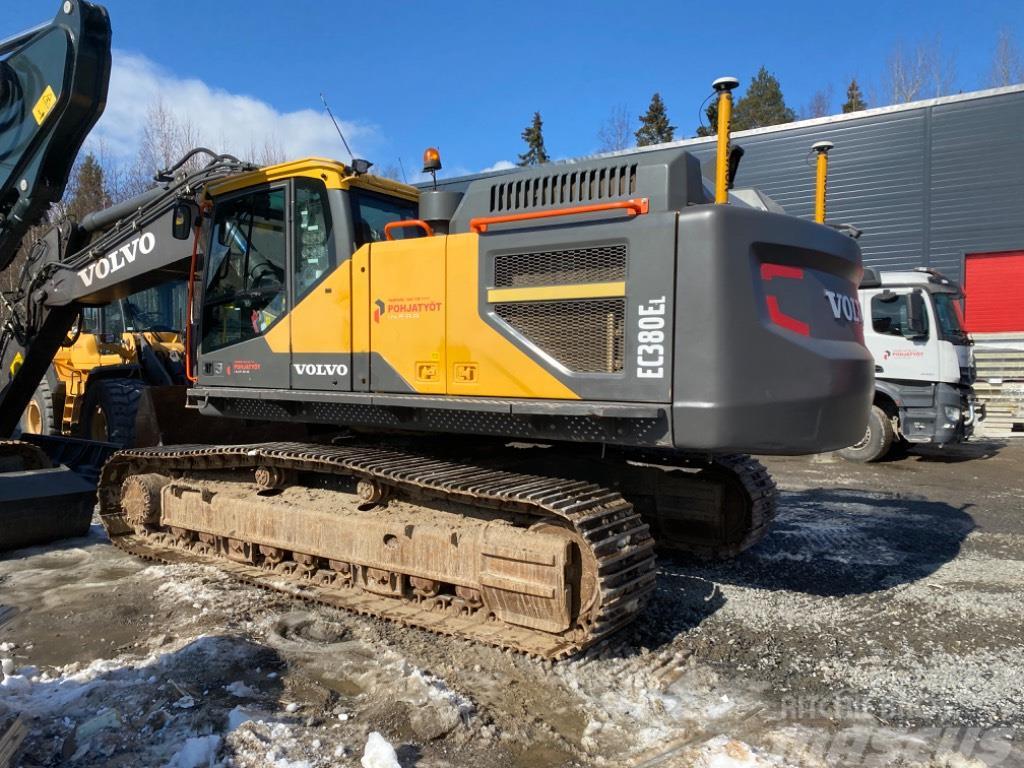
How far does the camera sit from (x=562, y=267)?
385 cm

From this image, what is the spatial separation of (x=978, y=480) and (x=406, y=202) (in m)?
8.26

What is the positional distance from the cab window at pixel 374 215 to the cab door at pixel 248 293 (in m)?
0.47

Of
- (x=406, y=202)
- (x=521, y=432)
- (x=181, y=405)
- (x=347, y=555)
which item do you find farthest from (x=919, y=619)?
(x=181, y=405)

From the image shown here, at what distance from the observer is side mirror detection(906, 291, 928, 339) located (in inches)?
414

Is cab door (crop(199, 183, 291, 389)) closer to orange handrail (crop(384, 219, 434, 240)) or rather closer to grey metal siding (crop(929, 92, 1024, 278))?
orange handrail (crop(384, 219, 434, 240))

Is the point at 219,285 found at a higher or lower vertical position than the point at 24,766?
higher

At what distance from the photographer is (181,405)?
20.2ft

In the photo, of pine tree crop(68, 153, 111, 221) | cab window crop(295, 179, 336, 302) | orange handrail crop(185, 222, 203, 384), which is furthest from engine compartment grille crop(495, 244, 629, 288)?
pine tree crop(68, 153, 111, 221)

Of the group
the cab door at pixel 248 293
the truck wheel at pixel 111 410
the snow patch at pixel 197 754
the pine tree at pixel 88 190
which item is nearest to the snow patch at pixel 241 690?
the snow patch at pixel 197 754

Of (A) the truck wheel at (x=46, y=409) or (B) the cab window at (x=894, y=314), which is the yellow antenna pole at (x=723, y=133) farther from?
(A) the truck wheel at (x=46, y=409)

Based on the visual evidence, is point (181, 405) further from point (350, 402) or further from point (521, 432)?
point (521, 432)

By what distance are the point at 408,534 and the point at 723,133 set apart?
8.68 feet

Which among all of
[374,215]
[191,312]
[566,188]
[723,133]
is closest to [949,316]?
[723,133]

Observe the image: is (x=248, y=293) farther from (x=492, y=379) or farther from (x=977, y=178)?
(x=977, y=178)
